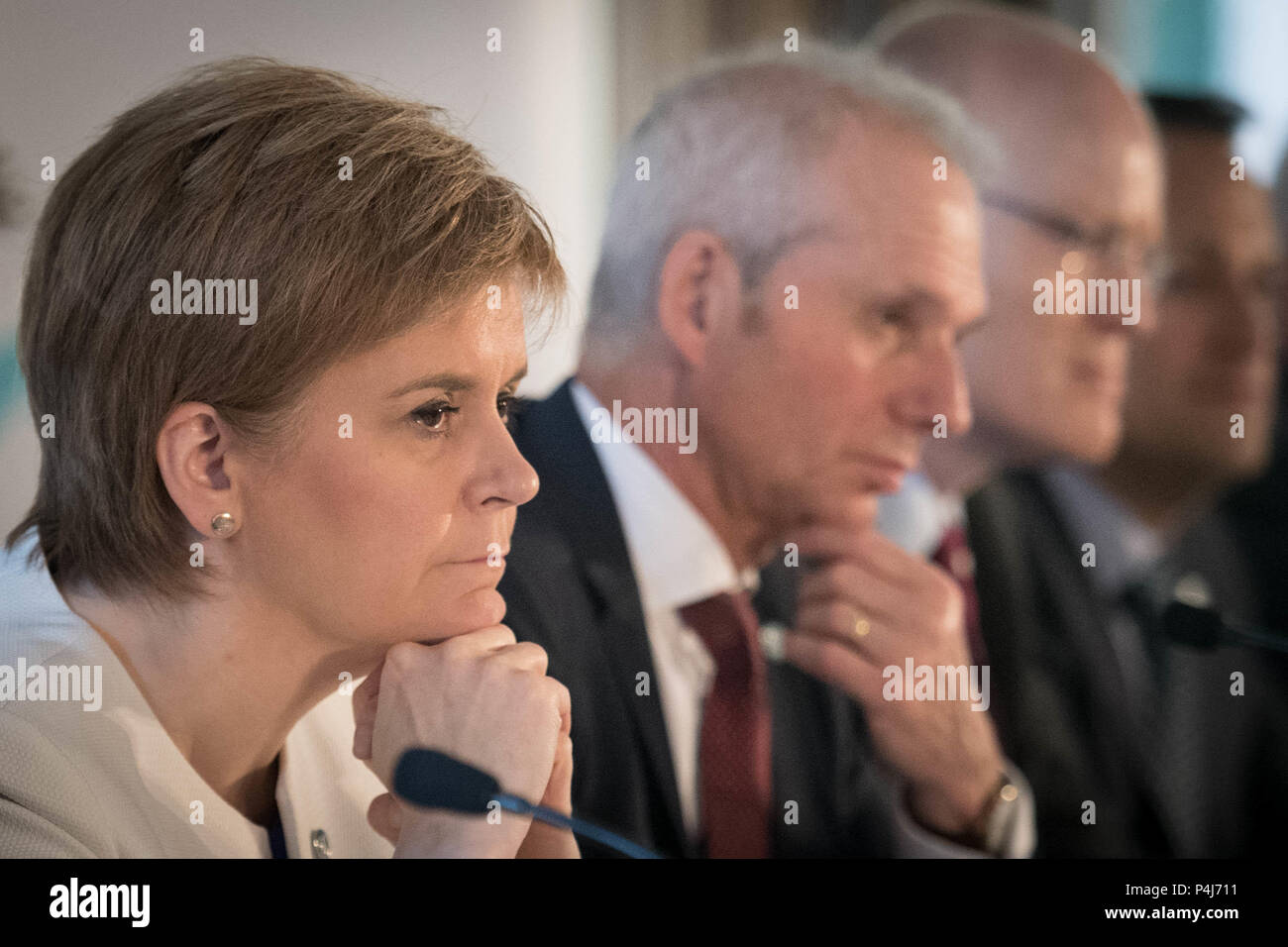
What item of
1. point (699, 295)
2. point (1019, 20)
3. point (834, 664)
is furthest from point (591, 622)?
point (1019, 20)

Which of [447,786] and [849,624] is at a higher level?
[849,624]

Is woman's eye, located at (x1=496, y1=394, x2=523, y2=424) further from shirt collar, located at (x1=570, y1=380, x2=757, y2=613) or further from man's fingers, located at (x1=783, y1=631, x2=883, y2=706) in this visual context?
man's fingers, located at (x1=783, y1=631, x2=883, y2=706)

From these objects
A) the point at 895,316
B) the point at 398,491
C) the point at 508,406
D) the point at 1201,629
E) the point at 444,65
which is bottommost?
the point at 1201,629

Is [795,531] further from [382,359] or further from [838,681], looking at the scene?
[382,359]

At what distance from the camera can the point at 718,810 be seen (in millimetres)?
1504

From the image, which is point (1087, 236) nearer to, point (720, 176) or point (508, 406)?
point (720, 176)

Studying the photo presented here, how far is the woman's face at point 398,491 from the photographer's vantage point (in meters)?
1.27

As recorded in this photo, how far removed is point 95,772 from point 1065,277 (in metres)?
1.35

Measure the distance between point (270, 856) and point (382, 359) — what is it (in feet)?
1.97

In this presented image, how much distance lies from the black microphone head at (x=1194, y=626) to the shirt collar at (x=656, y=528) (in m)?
0.69

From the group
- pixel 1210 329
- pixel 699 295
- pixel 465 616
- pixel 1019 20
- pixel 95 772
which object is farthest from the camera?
pixel 1210 329

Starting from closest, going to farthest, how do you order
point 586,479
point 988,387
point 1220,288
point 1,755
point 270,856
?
point 1,755, point 270,856, point 586,479, point 988,387, point 1220,288

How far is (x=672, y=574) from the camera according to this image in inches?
58.3
